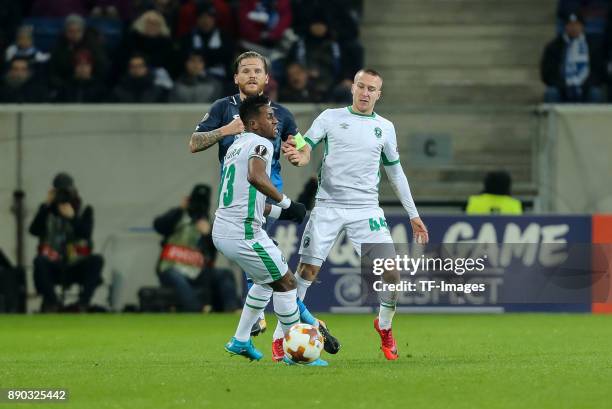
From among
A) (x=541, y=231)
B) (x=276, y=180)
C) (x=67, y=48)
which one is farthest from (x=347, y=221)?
(x=67, y=48)

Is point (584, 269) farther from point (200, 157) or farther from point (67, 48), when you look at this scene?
point (67, 48)

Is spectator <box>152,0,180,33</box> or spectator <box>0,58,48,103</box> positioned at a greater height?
spectator <box>152,0,180,33</box>

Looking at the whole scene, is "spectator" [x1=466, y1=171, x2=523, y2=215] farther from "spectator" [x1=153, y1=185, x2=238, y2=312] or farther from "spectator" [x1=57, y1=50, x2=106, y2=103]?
"spectator" [x1=57, y1=50, x2=106, y2=103]

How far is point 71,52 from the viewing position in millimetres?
19734

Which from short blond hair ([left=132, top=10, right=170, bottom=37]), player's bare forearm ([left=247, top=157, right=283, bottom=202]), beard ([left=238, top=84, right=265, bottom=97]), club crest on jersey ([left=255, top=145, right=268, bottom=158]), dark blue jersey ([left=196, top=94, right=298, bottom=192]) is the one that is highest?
short blond hair ([left=132, top=10, right=170, bottom=37])

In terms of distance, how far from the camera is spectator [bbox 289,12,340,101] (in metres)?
19.6

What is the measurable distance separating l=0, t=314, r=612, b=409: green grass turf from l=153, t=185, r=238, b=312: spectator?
2025mm

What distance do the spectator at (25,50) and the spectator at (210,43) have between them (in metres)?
1.89

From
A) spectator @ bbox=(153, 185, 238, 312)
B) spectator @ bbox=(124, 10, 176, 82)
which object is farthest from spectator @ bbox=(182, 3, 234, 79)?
spectator @ bbox=(153, 185, 238, 312)

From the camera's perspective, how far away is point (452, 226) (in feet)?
55.6

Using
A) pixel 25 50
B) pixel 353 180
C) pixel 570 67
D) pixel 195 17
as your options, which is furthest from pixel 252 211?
pixel 195 17

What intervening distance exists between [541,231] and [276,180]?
265 inches

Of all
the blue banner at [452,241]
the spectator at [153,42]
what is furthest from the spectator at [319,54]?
the blue banner at [452,241]

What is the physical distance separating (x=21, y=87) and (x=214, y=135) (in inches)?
376
